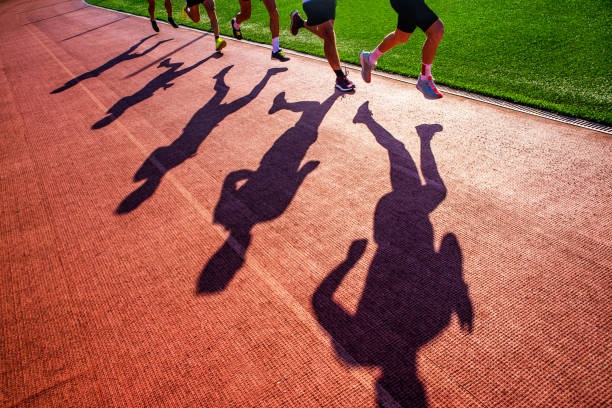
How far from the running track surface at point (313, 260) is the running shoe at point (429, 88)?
0.49 feet

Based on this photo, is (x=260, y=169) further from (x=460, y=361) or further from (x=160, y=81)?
(x=160, y=81)

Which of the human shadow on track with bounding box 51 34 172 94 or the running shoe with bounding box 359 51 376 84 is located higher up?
the running shoe with bounding box 359 51 376 84

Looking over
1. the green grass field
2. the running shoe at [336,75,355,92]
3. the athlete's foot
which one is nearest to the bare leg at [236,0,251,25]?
the green grass field

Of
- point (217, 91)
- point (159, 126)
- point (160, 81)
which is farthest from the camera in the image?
point (160, 81)

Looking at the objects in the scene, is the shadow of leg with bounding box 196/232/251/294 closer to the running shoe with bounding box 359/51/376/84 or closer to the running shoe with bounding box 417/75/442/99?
the running shoe with bounding box 417/75/442/99

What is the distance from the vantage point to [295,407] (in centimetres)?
204

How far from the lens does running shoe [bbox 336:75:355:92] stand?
577cm

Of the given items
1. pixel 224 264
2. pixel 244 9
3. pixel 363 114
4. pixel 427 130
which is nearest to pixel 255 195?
pixel 224 264

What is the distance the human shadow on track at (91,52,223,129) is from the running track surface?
1.87ft

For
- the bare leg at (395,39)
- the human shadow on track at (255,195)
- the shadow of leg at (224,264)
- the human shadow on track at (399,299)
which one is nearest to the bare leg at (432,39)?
the bare leg at (395,39)

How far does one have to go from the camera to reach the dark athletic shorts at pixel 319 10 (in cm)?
538

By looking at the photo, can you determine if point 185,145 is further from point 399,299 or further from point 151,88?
point 399,299

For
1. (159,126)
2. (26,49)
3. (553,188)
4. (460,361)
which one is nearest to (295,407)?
(460,361)

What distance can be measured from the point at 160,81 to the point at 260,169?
179 inches
